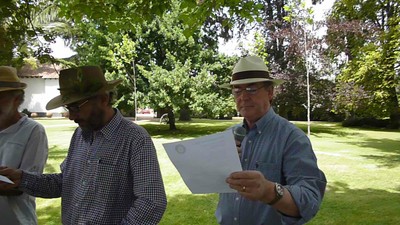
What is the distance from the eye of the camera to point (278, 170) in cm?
187

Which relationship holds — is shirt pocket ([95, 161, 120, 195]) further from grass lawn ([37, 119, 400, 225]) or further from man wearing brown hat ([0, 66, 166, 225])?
grass lawn ([37, 119, 400, 225])

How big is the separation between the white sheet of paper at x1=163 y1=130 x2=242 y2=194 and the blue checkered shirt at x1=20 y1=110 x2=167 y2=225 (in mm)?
308

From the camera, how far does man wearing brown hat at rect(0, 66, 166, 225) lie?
69.6 inches

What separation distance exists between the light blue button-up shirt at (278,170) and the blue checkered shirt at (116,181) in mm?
515

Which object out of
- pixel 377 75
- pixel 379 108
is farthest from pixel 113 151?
pixel 379 108

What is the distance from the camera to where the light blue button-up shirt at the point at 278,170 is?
1.61 meters

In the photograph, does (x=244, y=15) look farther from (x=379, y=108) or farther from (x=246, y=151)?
(x=379, y=108)

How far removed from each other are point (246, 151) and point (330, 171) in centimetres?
824

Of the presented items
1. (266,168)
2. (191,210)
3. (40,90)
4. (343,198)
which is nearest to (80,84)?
(266,168)

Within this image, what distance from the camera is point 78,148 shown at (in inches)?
81.6

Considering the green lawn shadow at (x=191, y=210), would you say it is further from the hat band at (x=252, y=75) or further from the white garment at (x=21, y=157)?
the hat band at (x=252, y=75)

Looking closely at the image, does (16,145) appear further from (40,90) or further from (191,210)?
(40,90)

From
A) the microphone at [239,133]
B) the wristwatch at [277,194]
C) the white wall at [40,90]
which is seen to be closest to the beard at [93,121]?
the microphone at [239,133]

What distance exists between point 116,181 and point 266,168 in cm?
76
